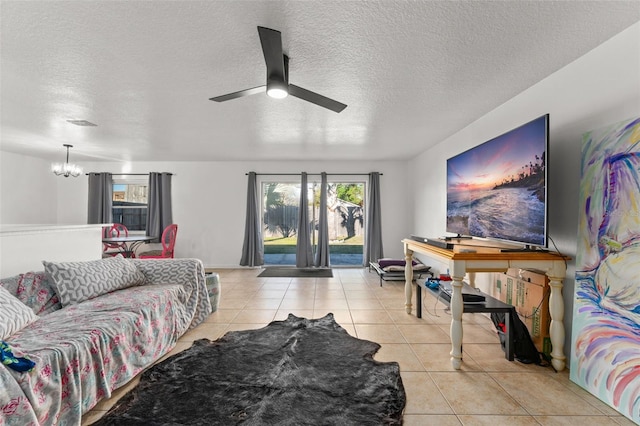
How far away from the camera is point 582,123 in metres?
2.09

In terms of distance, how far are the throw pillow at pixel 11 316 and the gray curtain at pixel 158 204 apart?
4363mm

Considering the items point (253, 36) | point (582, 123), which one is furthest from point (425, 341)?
point (253, 36)

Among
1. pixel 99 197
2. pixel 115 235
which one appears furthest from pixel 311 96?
pixel 99 197

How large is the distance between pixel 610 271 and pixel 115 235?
23.1 ft

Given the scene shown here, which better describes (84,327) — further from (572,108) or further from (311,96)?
(572,108)

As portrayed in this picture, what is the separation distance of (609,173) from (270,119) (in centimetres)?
302

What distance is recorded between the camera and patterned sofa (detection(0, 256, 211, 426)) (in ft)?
4.50

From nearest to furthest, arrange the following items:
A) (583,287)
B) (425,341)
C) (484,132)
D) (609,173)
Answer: (609,173) < (583,287) < (425,341) < (484,132)

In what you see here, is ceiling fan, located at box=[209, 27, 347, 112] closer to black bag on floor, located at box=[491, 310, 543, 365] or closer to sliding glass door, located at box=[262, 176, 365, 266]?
black bag on floor, located at box=[491, 310, 543, 365]

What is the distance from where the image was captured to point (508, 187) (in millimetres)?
2346

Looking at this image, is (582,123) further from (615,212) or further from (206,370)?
(206,370)

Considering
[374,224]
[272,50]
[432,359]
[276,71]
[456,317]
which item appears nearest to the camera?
[272,50]

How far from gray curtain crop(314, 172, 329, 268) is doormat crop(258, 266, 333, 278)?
0.18 m

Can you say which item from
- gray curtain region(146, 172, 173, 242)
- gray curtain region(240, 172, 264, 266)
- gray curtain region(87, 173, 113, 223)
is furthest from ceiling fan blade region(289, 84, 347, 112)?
gray curtain region(87, 173, 113, 223)
